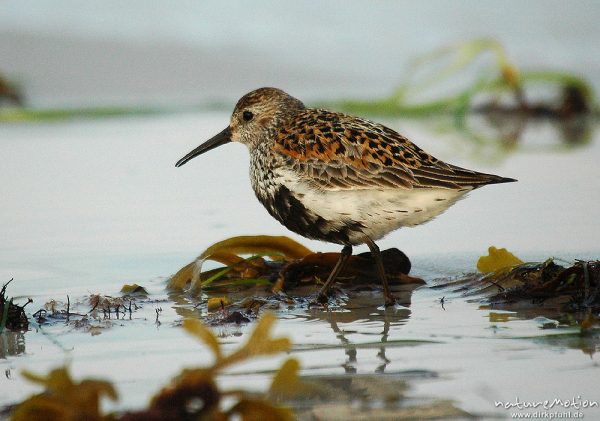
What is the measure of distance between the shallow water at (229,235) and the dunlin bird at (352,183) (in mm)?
360

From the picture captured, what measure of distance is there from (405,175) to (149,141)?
4.75m

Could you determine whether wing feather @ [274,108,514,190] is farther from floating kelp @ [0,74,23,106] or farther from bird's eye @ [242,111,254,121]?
floating kelp @ [0,74,23,106]

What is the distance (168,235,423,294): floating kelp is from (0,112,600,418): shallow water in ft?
0.58

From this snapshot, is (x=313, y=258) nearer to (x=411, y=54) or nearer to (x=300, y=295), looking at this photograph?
(x=300, y=295)

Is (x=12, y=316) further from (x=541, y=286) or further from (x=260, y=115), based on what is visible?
(x=541, y=286)

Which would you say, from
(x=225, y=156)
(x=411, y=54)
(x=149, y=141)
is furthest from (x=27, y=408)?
(x=411, y=54)

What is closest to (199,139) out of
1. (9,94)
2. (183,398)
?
(9,94)

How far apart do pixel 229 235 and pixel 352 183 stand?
1529mm

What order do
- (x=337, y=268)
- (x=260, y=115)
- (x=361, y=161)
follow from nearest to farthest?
1. (x=361, y=161)
2. (x=337, y=268)
3. (x=260, y=115)

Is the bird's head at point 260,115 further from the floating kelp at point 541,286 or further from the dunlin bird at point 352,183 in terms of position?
the floating kelp at point 541,286

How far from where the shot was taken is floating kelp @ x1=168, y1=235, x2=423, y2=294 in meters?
5.48

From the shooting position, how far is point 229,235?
21.5 ft

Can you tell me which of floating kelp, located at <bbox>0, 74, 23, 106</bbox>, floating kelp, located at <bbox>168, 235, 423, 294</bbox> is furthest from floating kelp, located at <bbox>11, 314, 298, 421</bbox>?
floating kelp, located at <bbox>0, 74, 23, 106</bbox>

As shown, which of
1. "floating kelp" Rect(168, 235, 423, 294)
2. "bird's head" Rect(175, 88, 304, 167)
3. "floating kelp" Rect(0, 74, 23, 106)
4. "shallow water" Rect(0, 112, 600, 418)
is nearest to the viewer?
"shallow water" Rect(0, 112, 600, 418)
